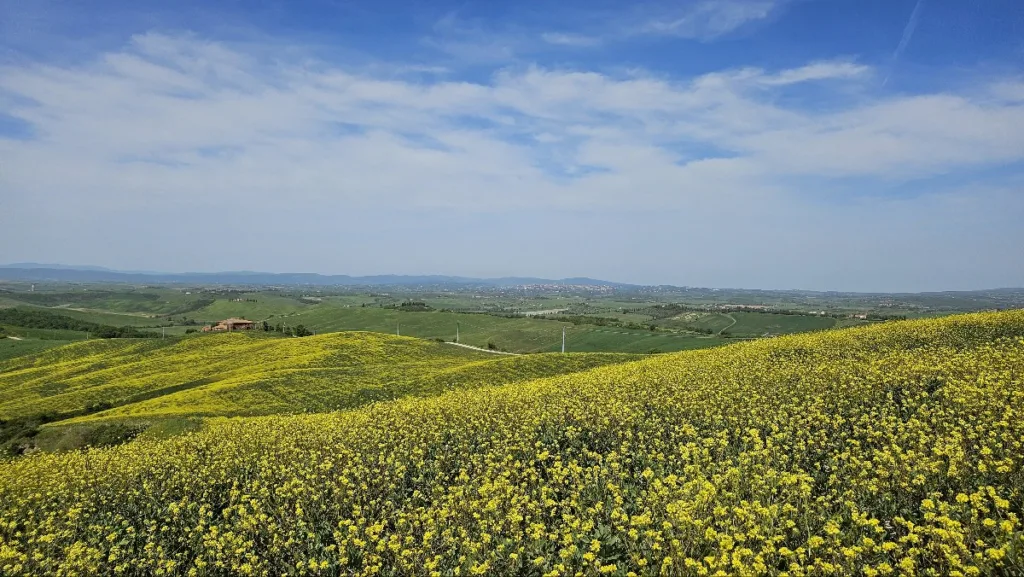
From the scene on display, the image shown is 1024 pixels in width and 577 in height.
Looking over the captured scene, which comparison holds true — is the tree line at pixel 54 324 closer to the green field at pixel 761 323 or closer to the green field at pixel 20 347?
the green field at pixel 20 347

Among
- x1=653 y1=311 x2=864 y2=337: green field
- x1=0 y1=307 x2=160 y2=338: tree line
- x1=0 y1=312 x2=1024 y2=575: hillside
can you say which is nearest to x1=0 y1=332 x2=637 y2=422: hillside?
x1=0 y1=312 x2=1024 y2=575: hillside

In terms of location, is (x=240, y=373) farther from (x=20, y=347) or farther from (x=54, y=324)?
(x=54, y=324)

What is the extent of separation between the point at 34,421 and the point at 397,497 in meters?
50.8

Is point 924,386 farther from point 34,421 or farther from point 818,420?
point 34,421

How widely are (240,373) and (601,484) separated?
6221cm

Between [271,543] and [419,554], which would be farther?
[271,543]

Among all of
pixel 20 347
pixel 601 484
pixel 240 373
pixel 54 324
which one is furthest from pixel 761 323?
pixel 54 324

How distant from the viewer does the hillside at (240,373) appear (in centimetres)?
4809

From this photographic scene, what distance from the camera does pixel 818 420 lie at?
14.5 meters

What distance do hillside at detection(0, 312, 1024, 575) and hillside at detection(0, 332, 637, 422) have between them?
2415 centimetres

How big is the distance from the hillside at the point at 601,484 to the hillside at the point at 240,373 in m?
24.1

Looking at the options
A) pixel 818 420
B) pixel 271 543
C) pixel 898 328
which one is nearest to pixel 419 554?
pixel 271 543

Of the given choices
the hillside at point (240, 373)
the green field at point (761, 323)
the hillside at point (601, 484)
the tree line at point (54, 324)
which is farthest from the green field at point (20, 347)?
the green field at point (761, 323)

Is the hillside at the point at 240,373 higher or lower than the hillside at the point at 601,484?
lower
